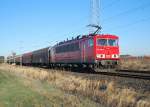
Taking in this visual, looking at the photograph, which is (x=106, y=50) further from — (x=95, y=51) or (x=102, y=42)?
(x=95, y=51)

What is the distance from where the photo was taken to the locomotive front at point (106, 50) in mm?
28453

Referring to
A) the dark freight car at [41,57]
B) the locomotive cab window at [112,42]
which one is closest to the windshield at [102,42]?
the locomotive cab window at [112,42]

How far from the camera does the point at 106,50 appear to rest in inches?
1158

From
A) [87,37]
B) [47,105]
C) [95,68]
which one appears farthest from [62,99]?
[87,37]

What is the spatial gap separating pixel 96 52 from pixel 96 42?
0.92m

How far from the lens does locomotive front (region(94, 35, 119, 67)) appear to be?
28453mm

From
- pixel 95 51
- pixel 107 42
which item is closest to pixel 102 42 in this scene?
pixel 107 42

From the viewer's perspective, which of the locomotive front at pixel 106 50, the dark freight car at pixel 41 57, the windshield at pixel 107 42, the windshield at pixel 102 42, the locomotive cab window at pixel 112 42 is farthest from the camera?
the dark freight car at pixel 41 57

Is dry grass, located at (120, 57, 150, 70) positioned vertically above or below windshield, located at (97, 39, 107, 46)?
below

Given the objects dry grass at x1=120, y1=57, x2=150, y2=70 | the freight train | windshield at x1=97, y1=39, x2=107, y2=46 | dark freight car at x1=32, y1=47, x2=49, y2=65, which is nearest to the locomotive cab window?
the freight train

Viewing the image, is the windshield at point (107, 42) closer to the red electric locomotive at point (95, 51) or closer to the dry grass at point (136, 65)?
the red electric locomotive at point (95, 51)

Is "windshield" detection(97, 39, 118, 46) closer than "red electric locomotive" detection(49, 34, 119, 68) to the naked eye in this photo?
No

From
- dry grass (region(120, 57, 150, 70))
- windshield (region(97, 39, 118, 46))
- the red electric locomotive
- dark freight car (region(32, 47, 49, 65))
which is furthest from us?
dark freight car (region(32, 47, 49, 65))

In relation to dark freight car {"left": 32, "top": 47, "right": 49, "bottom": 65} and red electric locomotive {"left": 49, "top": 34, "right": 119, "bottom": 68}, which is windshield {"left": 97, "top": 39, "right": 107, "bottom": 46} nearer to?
red electric locomotive {"left": 49, "top": 34, "right": 119, "bottom": 68}
